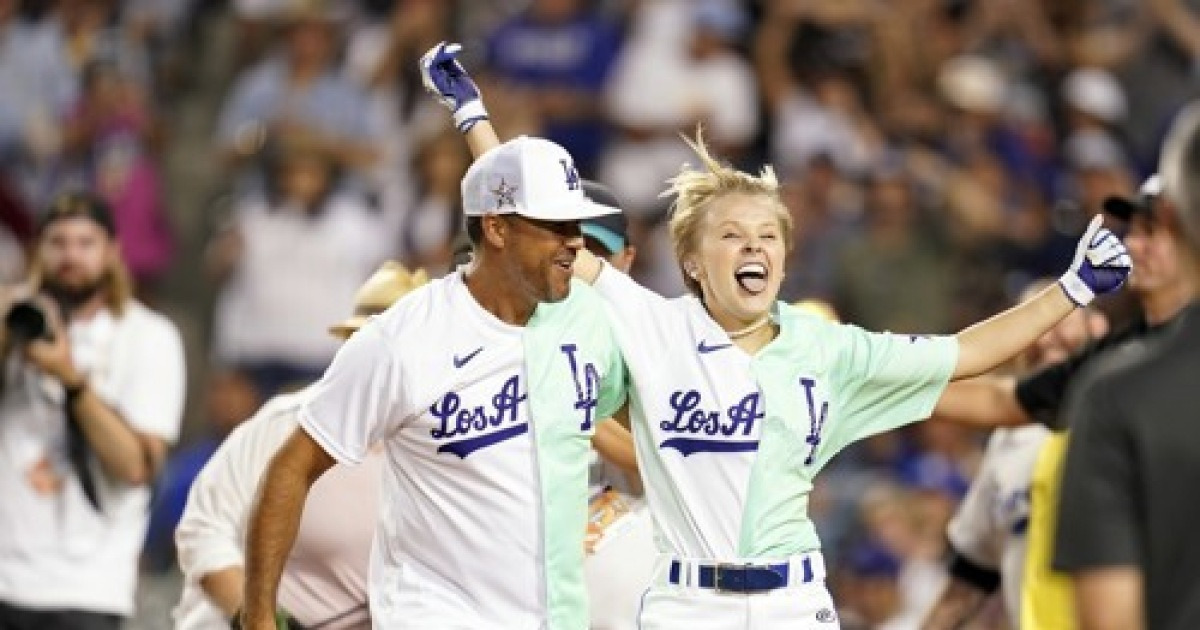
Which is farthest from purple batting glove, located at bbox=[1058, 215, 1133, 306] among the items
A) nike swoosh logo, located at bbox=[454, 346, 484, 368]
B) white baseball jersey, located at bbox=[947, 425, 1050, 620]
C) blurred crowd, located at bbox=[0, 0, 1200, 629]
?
blurred crowd, located at bbox=[0, 0, 1200, 629]


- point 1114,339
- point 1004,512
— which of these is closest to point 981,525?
point 1004,512

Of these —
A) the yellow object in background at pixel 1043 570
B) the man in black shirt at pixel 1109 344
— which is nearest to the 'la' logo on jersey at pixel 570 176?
the man in black shirt at pixel 1109 344

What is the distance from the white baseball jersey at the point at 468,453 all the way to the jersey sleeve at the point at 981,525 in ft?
9.34

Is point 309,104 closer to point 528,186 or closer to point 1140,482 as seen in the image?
point 528,186

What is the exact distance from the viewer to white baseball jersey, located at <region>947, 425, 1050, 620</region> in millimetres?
9797

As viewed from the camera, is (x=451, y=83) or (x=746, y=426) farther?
(x=451, y=83)

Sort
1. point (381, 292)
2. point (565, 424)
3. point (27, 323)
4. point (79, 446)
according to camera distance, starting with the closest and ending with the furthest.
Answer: point (565, 424) → point (381, 292) → point (27, 323) → point (79, 446)

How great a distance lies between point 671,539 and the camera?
7.50 m

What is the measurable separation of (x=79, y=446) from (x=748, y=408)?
3.34 meters

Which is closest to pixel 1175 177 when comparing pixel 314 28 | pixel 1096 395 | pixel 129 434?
pixel 1096 395

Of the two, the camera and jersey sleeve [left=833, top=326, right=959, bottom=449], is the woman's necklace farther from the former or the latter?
the camera

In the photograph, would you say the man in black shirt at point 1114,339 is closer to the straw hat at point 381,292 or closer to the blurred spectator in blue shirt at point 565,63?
the straw hat at point 381,292

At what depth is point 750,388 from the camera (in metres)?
7.52

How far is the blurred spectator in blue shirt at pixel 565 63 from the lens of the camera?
16672 mm
